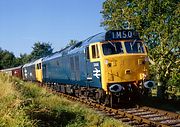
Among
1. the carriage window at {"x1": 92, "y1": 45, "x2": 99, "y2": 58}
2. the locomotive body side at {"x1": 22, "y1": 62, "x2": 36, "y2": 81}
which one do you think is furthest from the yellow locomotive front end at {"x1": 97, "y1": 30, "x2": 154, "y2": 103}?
the locomotive body side at {"x1": 22, "y1": 62, "x2": 36, "y2": 81}

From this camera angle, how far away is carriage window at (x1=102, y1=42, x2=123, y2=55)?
1580 cm

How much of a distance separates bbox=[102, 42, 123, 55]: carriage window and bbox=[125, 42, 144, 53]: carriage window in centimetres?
33

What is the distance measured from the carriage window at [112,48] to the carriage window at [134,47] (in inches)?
12.9

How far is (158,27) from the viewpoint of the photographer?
21734mm

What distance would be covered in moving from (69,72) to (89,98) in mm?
3810

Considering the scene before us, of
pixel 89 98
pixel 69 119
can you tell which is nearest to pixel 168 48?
pixel 89 98

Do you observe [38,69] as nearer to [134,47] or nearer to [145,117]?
[134,47]

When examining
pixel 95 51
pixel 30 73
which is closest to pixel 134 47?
pixel 95 51

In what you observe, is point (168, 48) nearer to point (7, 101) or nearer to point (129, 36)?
point (129, 36)

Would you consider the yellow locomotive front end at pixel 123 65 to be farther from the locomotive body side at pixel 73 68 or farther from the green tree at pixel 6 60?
the green tree at pixel 6 60

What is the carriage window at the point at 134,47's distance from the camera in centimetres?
1609

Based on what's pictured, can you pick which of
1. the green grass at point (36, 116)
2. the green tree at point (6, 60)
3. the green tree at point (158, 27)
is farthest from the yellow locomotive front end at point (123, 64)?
the green tree at point (6, 60)

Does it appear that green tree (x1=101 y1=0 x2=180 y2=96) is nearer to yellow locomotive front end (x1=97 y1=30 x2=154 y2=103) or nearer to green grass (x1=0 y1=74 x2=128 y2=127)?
yellow locomotive front end (x1=97 y1=30 x2=154 y2=103)

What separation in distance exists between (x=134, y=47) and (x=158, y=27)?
6.04 meters
